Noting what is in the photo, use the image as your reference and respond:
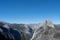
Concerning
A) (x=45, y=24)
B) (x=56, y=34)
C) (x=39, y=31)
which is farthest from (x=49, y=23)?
(x=56, y=34)

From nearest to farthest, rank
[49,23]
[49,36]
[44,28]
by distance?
[49,36], [44,28], [49,23]

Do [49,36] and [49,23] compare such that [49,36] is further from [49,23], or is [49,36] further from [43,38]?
[49,23]

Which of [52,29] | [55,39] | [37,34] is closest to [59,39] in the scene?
[55,39]

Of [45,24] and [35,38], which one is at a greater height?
[45,24]

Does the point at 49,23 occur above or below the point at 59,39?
above

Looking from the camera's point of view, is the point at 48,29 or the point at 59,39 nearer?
the point at 59,39

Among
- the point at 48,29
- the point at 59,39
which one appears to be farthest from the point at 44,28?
the point at 59,39

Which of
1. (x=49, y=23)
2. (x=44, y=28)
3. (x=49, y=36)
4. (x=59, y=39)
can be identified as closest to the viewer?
(x=59, y=39)

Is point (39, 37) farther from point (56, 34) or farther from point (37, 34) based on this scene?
point (56, 34)

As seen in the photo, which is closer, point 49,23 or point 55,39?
point 55,39
